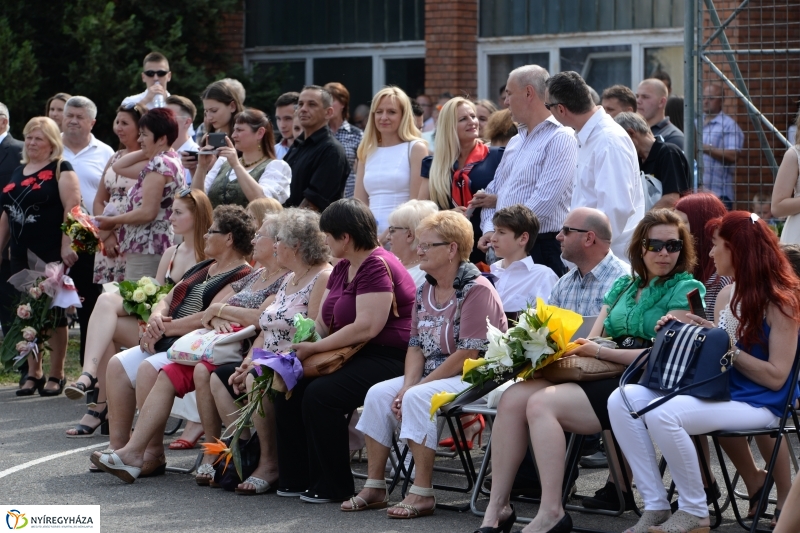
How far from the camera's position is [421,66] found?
14477 mm

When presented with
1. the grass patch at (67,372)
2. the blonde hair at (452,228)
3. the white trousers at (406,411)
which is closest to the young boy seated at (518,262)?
the blonde hair at (452,228)

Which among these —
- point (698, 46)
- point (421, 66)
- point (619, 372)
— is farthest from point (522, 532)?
point (421, 66)

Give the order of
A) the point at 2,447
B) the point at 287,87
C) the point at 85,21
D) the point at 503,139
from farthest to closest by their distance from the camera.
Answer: the point at 287,87, the point at 85,21, the point at 503,139, the point at 2,447

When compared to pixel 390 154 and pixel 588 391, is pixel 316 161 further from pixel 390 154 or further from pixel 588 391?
pixel 588 391

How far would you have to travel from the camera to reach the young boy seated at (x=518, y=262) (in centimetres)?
662

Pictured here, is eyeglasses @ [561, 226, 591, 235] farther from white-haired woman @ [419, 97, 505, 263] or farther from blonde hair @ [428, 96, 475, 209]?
blonde hair @ [428, 96, 475, 209]

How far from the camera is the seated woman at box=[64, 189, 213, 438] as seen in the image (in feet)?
25.2

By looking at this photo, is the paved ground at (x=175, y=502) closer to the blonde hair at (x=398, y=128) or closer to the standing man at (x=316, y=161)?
the standing man at (x=316, y=161)

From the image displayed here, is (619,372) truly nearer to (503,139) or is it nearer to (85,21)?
(503,139)

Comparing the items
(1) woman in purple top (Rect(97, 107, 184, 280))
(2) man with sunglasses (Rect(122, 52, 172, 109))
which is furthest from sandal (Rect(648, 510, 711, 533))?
(2) man with sunglasses (Rect(122, 52, 172, 109))

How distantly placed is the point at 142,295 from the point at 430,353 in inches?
98.9

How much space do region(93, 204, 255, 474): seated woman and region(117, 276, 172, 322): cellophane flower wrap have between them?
363 millimetres

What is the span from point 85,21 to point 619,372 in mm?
10460

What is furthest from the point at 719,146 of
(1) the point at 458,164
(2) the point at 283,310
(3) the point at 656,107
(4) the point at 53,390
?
(4) the point at 53,390
